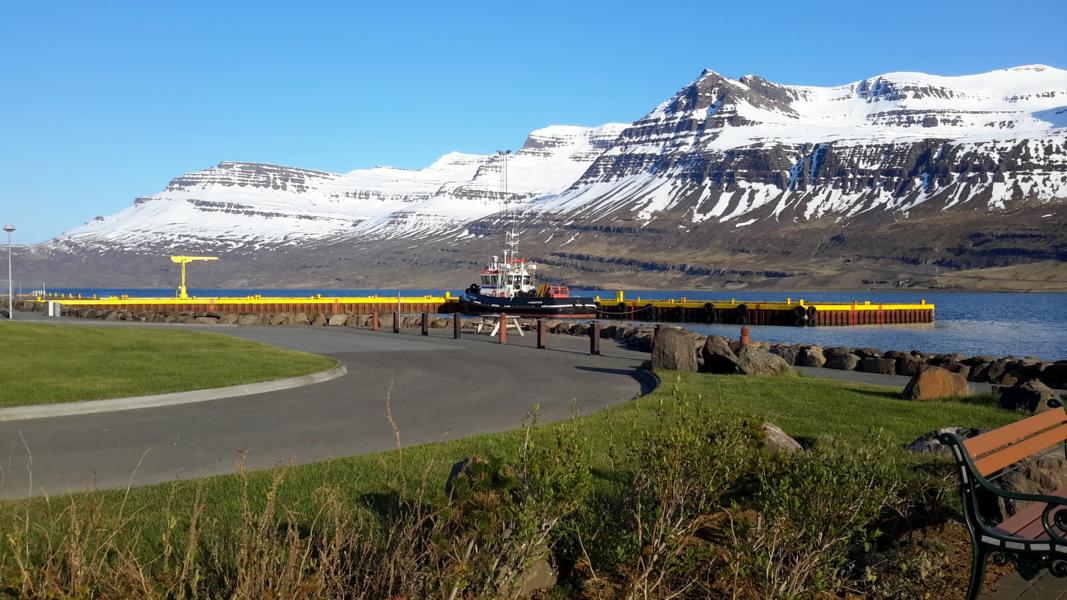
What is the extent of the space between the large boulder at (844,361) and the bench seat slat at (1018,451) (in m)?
20.3

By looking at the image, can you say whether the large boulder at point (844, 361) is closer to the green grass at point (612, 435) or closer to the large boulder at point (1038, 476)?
the green grass at point (612, 435)

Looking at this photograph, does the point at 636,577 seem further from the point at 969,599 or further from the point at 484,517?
the point at 969,599

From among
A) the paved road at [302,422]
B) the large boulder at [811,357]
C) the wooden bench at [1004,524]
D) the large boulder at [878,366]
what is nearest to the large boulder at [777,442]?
the paved road at [302,422]

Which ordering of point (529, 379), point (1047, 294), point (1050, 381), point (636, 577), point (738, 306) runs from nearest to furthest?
point (636, 577) → point (529, 379) → point (1050, 381) → point (738, 306) → point (1047, 294)

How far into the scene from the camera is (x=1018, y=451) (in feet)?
22.6

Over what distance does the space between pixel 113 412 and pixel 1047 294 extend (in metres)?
183

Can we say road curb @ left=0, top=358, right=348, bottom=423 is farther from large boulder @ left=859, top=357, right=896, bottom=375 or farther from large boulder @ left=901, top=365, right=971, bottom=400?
large boulder @ left=859, top=357, right=896, bottom=375

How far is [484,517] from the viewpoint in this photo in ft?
17.8

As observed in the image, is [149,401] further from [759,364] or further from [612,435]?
[759,364]

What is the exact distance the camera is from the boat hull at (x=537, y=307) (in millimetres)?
74688

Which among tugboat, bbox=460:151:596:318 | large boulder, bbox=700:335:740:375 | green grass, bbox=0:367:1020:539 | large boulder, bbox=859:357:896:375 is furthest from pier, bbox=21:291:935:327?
green grass, bbox=0:367:1020:539

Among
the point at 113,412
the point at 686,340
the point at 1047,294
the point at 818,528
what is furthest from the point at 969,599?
the point at 1047,294

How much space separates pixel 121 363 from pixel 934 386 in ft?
52.7

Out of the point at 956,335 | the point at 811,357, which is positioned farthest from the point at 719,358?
the point at 956,335
